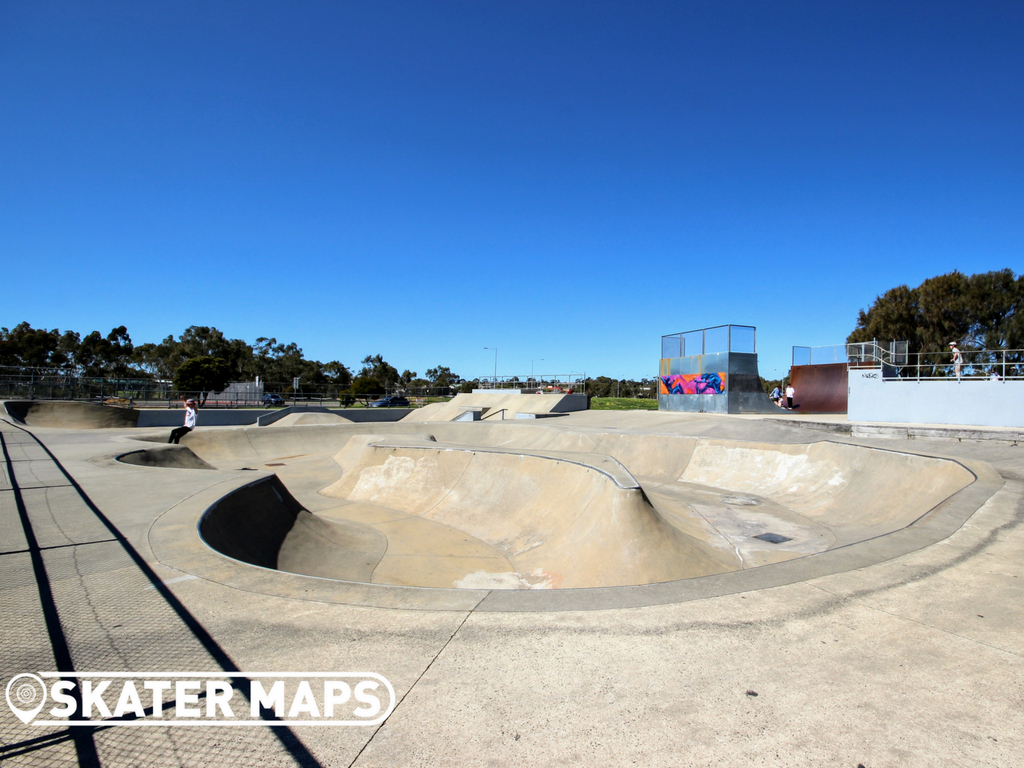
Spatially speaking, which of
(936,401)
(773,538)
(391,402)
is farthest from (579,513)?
(391,402)

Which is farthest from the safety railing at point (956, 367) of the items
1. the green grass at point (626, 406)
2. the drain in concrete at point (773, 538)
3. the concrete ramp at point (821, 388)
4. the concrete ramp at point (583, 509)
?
the green grass at point (626, 406)

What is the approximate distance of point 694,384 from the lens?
2505 centimetres

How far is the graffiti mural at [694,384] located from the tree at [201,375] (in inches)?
2062

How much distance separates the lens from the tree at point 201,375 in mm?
58594

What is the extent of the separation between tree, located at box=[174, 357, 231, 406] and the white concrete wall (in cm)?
6125

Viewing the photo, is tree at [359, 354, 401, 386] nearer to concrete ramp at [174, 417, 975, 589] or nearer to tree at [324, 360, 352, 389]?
tree at [324, 360, 352, 389]

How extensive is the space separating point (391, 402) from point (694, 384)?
3183cm

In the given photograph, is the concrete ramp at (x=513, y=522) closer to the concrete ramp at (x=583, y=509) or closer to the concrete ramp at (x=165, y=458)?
the concrete ramp at (x=583, y=509)

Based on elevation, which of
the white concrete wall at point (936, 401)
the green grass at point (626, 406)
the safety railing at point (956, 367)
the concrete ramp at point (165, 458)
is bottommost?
the concrete ramp at point (165, 458)

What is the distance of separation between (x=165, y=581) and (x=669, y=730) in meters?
4.05

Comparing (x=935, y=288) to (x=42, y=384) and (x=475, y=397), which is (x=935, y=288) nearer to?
(x=475, y=397)

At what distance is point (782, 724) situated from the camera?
238 cm

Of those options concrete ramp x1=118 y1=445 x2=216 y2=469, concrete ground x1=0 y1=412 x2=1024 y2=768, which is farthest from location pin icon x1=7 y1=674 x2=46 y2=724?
concrete ramp x1=118 y1=445 x2=216 y2=469

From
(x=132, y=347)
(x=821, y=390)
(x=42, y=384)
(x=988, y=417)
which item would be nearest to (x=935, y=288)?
(x=821, y=390)
